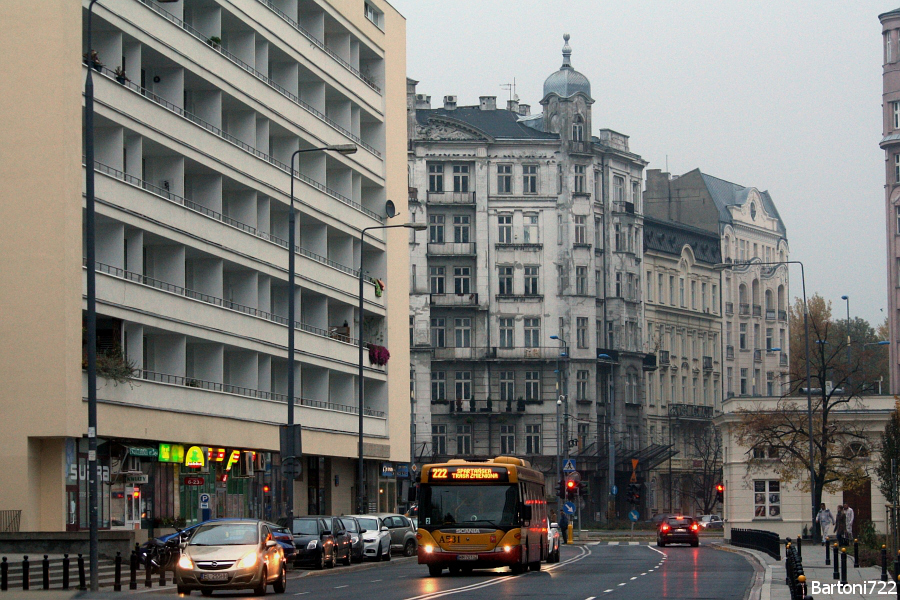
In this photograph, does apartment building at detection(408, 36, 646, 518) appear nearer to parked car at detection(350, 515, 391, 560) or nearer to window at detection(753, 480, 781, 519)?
window at detection(753, 480, 781, 519)

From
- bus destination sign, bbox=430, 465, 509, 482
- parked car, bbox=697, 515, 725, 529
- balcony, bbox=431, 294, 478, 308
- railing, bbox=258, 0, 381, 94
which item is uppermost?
railing, bbox=258, 0, 381, 94

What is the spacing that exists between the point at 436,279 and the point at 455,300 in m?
1.86

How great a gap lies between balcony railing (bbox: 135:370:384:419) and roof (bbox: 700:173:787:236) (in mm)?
55539

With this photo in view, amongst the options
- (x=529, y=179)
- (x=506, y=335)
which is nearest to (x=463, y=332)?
(x=506, y=335)

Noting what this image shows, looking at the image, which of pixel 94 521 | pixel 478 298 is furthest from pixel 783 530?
pixel 94 521

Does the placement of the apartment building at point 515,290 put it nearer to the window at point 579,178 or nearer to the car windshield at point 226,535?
the window at point 579,178

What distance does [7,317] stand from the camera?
4088 cm

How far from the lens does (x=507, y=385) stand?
319 feet

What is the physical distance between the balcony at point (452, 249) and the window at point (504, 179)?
13.6 feet

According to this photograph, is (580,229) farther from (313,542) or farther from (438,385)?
(313,542)

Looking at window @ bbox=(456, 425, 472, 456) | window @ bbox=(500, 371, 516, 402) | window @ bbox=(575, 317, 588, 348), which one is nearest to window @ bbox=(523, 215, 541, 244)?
window @ bbox=(575, 317, 588, 348)

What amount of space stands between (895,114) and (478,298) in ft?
94.0

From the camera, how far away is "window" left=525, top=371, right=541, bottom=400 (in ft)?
318

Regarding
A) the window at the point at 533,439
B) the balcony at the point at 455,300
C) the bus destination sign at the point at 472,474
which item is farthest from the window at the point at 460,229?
the bus destination sign at the point at 472,474
